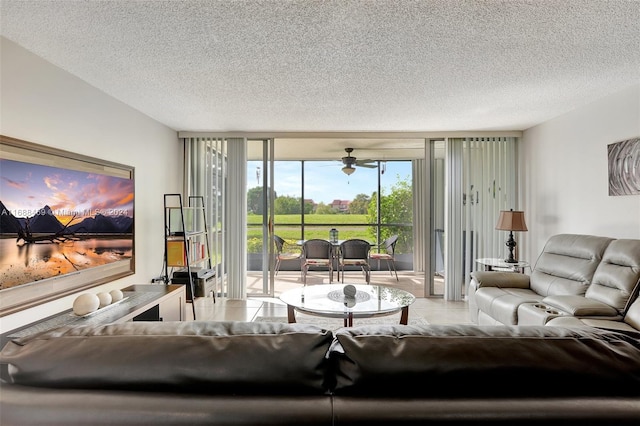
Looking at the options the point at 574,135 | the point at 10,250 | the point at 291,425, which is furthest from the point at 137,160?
the point at 574,135

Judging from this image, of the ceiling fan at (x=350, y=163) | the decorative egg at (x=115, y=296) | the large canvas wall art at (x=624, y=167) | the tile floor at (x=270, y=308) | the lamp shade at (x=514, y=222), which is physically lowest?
the tile floor at (x=270, y=308)

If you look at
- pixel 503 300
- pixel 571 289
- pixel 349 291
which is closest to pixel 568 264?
pixel 571 289

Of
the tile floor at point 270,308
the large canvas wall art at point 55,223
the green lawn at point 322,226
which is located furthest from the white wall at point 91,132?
the green lawn at point 322,226

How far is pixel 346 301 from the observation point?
289 centimetres

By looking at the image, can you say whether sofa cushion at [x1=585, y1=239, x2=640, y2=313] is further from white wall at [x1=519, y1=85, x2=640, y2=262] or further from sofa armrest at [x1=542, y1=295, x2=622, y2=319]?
white wall at [x1=519, y1=85, x2=640, y2=262]

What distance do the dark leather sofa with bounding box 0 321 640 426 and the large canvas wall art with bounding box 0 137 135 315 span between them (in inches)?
62.7

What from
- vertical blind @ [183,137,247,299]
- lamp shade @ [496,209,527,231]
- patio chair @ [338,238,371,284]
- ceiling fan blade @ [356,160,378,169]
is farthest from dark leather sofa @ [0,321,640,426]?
ceiling fan blade @ [356,160,378,169]

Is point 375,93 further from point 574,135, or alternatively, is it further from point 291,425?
point 291,425

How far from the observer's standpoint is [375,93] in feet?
10.2

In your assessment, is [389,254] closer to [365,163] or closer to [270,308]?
[365,163]

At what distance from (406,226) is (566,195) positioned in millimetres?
3413

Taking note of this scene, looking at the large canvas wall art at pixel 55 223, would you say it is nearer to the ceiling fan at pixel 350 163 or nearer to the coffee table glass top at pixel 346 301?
the coffee table glass top at pixel 346 301

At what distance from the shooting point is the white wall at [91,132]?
7.02ft

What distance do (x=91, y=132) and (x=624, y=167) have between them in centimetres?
479
